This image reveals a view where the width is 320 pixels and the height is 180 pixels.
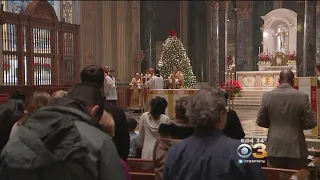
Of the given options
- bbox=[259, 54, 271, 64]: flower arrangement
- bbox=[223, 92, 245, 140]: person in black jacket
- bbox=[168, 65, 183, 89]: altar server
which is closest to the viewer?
bbox=[223, 92, 245, 140]: person in black jacket

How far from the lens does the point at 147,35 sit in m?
22.5

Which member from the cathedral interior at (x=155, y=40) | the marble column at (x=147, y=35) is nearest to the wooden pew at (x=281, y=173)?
the cathedral interior at (x=155, y=40)

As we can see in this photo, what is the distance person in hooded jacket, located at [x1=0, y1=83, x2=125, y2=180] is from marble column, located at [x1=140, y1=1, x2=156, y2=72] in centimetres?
2051

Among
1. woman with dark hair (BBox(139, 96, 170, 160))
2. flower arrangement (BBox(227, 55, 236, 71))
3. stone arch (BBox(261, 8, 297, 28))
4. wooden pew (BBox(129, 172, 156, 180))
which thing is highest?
stone arch (BBox(261, 8, 297, 28))

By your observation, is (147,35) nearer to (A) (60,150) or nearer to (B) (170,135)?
(B) (170,135)

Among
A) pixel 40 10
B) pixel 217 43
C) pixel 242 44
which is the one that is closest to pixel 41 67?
pixel 40 10

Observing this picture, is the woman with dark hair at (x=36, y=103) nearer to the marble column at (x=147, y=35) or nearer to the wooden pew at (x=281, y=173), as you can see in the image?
the wooden pew at (x=281, y=173)

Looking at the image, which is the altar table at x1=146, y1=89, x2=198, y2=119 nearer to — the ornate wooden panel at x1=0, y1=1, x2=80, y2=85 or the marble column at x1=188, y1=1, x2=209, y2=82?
the ornate wooden panel at x1=0, y1=1, x2=80, y2=85

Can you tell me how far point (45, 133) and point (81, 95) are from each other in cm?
45

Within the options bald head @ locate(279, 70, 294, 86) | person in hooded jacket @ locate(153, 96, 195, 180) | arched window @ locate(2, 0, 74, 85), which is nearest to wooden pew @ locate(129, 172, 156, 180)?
person in hooded jacket @ locate(153, 96, 195, 180)

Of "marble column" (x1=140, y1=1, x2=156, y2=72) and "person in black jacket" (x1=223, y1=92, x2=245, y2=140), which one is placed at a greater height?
"marble column" (x1=140, y1=1, x2=156, y2=72)

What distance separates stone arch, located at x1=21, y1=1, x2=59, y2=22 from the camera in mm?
15073

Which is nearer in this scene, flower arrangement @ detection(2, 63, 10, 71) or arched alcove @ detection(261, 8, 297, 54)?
flower arrangement @ detection(2, 63, 10, 71)

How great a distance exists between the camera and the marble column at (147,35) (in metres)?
22.4
